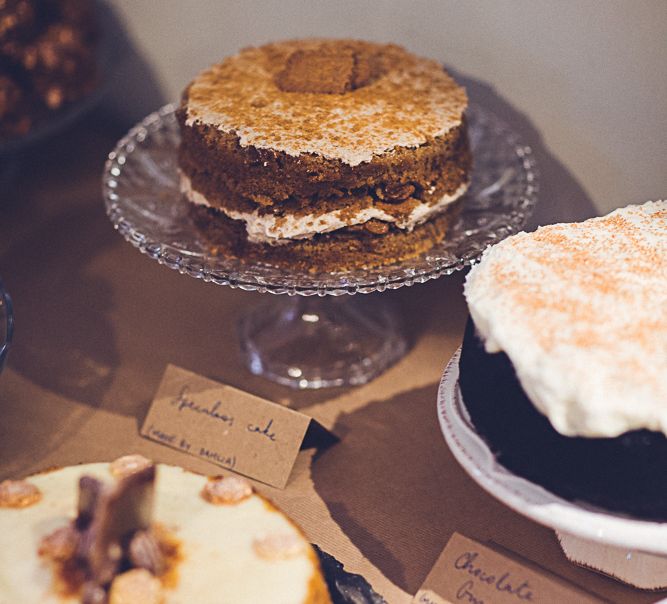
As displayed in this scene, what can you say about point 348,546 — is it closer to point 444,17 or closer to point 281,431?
point 281,431

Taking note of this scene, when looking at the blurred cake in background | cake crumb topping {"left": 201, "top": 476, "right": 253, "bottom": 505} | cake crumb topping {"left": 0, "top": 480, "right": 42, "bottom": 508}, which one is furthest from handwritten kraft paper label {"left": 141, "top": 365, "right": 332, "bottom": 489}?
the blurred cake in background

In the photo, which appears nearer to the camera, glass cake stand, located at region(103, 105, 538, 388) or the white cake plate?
the white cake plate

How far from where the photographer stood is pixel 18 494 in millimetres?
1025

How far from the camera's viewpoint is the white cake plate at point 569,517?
86cm

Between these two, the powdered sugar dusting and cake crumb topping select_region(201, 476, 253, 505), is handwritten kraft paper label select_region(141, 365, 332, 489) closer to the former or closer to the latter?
cake crumb topping select_region(201, 476, 253, 505)

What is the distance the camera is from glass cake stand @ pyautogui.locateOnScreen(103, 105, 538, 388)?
3.97ft

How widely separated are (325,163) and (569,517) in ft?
1.86

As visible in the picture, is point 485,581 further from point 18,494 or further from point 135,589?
point 18,494

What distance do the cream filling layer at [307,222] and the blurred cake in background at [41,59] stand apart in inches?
26.8

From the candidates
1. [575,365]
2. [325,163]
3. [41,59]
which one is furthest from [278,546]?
[41,59]

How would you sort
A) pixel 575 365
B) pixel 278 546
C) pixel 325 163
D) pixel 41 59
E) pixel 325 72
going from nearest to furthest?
pixel 575 365 < pixel 278 546 < pixel 325 163 < pixel 325 72 < pixel 41 59

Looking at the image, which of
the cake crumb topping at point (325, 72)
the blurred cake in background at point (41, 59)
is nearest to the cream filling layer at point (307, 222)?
the cake crumb topping at point (325, 72)

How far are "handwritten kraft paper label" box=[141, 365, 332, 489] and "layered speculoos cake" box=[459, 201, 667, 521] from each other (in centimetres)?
33

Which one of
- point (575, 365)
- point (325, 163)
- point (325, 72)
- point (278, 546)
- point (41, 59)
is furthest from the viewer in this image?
point (41, 59)
